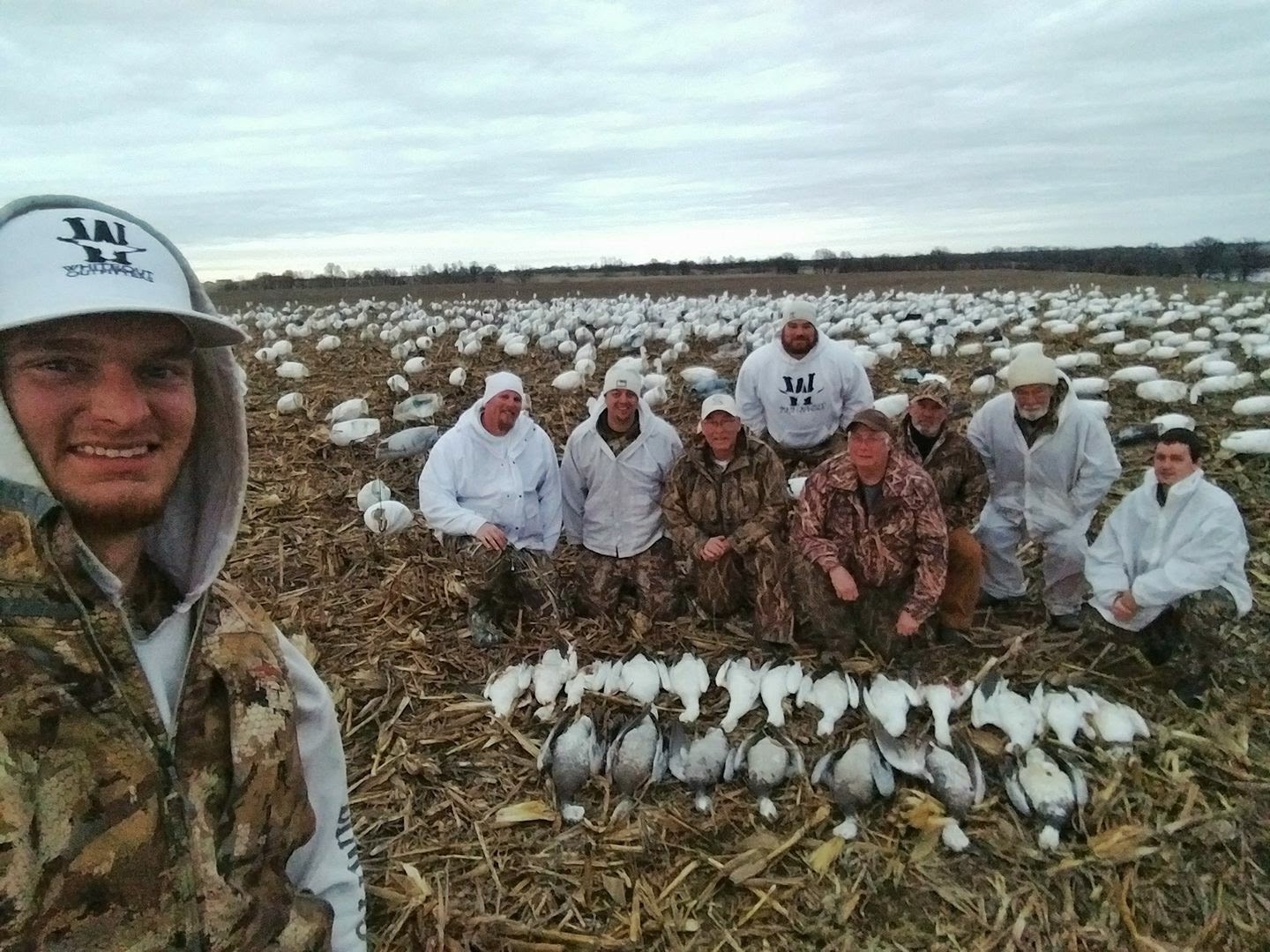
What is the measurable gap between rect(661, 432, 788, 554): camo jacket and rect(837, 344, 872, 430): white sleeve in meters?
1.88

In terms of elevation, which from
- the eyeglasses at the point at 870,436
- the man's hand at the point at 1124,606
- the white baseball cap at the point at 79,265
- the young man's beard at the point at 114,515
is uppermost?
the white baseball cap at the point at 79,265

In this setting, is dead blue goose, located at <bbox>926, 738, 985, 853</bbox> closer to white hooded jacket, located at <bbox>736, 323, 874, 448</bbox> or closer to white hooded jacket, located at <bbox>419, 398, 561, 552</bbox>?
white hooded jacket, located at <bbox>419, 398, 561, 552</bbox>

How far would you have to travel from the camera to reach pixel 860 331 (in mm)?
15102

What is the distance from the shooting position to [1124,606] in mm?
3807

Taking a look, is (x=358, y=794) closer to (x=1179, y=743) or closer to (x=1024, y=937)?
(x=1024, y=937)

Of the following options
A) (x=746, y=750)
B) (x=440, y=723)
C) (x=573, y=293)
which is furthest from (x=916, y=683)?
(x=573, y=293)

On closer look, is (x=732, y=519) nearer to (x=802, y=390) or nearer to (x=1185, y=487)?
(x=802, y=390)

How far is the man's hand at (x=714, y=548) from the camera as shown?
14.2 ft

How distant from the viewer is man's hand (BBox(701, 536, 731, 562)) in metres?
4.34

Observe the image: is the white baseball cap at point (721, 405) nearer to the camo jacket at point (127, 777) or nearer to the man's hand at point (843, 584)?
the man's hand at point (843, 584)

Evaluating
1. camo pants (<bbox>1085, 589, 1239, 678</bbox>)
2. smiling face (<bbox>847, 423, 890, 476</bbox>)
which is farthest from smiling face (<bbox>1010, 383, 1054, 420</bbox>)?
camo pants (<bbox>1085, 589, 1239, 678</bbox>)

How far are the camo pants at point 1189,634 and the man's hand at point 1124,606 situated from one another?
0.44 ft

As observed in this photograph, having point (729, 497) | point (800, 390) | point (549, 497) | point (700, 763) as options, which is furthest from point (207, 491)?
point (800, 390)

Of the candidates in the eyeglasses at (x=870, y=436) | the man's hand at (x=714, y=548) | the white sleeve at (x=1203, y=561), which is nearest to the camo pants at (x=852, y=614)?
the man's hand at (x=714, y=548)
